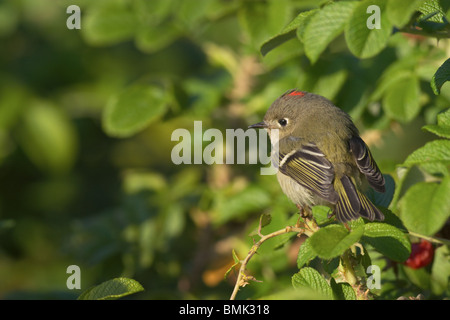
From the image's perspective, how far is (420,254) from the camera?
2.46 metres

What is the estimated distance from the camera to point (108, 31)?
12.2 ft

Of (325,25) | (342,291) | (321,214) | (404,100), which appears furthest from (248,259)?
(404,100)

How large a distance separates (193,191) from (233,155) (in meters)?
0.34

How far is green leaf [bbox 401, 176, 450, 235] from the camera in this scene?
2096 millimetres

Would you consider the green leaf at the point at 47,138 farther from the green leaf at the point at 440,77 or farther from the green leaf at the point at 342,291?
the green leaf at the point at 440,77

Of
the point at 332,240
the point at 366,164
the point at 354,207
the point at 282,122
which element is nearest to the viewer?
the point at 332,240

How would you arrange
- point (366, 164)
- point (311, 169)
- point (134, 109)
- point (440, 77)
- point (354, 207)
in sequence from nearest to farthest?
point (440, 77) → point (354, 207) → point (366, 164) → point (311, 169) → point (134, 109)

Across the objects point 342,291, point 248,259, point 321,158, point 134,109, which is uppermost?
point 134,109

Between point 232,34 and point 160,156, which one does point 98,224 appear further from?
point 232,34

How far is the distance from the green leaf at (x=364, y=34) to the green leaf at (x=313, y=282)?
0.89 metres

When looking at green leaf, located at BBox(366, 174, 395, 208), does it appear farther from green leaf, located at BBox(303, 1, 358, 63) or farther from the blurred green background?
green leaf, located at BBox(303, 1, 358, 63)

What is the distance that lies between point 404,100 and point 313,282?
4.21ft

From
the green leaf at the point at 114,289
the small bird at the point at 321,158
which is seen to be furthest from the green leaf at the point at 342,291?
the green leaf at the point at 114,289

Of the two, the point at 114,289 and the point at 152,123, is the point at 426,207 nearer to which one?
the point at 114,289
